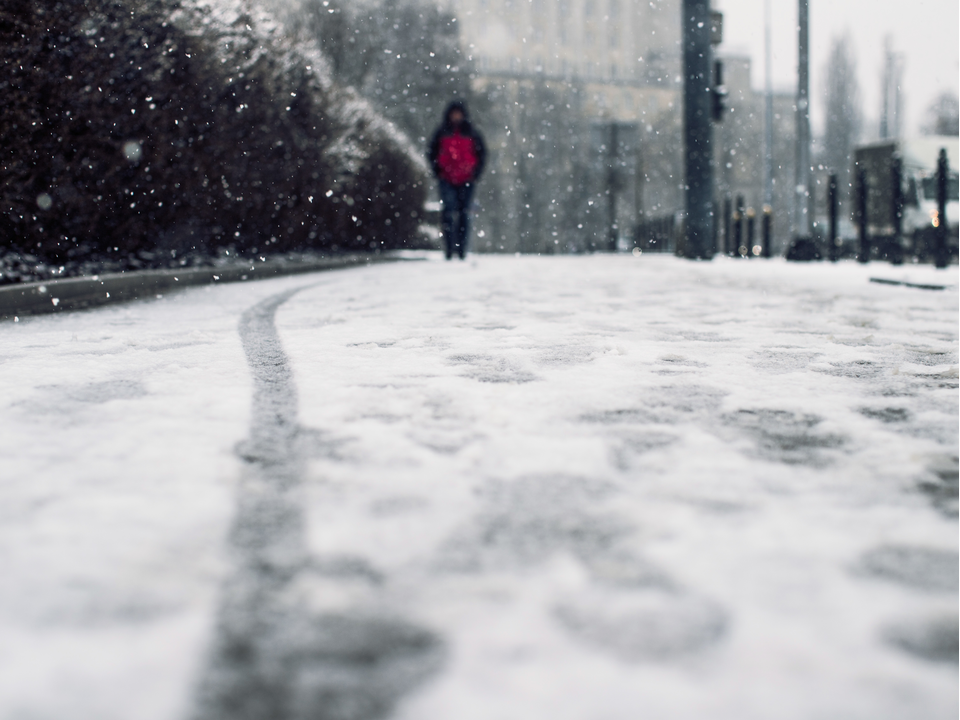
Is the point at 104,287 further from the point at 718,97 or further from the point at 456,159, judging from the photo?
the point at 718,97

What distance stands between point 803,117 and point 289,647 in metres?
15.5

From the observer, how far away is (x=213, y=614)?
1458 mm

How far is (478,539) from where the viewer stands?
70.4 inches

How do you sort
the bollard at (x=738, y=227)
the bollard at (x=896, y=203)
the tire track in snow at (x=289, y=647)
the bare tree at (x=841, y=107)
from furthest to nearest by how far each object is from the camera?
1. the bare tree at (x=841, y=107)
2. the bollard at (x=738, y=227)
3. the bollard at (x=896, y=203)
4. the tire track in snow at (x=289, y=647)

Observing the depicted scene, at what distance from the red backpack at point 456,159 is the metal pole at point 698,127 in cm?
410

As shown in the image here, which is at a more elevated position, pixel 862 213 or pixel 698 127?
pixel 698 127

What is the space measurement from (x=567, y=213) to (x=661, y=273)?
3314 cm

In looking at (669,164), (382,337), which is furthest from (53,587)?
(669,164)

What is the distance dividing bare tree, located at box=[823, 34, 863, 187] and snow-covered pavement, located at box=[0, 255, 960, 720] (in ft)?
220

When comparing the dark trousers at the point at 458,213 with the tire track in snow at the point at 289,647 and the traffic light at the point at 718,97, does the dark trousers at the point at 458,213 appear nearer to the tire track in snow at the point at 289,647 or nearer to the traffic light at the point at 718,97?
the traffic light at the point at 718,97

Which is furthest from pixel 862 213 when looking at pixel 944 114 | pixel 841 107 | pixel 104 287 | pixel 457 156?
pixel 841 107

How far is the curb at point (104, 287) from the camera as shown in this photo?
5.86 meters

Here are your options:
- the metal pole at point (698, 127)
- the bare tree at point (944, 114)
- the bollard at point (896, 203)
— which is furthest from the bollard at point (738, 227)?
the bare tree at point (944, 114)

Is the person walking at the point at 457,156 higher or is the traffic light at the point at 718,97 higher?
the traffic light at the point at 718,97
